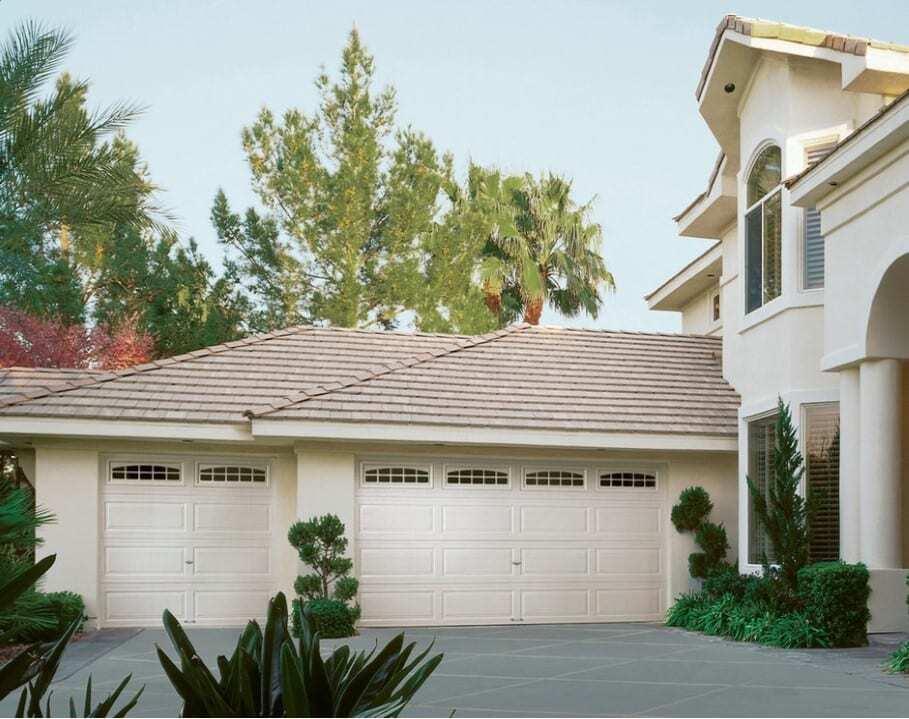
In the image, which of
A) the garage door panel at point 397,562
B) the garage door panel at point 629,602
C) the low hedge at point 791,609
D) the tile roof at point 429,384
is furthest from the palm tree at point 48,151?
the garage door panel at point 629,602

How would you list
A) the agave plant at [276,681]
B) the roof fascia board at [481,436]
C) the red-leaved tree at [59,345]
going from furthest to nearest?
the red-leaved tree at [59,345], the roof fascia board at [481,436], the agave plant at [276,681]

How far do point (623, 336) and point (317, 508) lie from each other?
7195 millimetres

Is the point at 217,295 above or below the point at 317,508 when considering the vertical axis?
above

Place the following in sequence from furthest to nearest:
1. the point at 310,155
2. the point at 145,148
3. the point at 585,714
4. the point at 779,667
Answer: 1. the point at 145,148
2. the point at 310,155
3. the point at 779,667
4. the point at 585,714

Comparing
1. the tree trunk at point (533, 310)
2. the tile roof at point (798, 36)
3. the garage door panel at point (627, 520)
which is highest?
the tile roof at point (798, 36)

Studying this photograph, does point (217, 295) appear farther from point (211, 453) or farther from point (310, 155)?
point (211, 453)

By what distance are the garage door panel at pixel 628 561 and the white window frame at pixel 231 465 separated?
522 centimetres

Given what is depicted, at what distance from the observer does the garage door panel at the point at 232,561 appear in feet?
53.2

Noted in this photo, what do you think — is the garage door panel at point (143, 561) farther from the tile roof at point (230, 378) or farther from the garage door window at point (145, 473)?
the tile roof at point (230, 378)

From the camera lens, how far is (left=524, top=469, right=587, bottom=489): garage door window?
55.1 ft

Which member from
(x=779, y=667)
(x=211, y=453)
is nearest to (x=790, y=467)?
(x=779, y=667)

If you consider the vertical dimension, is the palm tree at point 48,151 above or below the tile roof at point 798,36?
below

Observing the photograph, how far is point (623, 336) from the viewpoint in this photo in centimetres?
2017

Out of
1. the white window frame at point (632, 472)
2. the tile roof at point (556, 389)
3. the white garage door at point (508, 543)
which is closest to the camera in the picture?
the tile roof at point (556, 389)
